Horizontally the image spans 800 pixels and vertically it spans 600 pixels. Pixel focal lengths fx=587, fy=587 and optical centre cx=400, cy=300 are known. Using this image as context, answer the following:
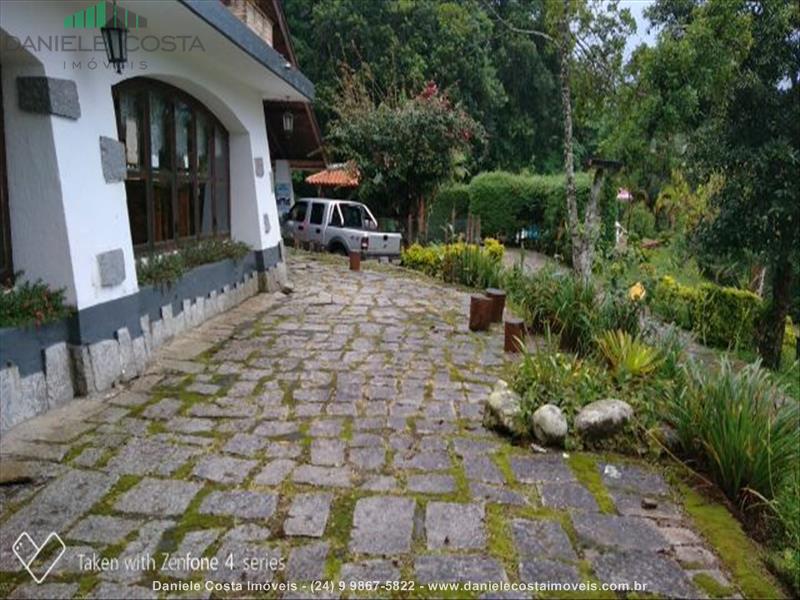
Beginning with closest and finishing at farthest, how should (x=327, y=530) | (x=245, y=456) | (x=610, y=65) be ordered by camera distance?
(x=327, y=530) → (x=245, y=456) → (x=610, y=65)

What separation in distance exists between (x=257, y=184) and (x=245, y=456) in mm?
5607

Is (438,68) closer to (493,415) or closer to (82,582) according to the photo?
(493,415)

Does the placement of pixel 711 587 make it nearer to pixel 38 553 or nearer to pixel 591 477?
pixel 591 477

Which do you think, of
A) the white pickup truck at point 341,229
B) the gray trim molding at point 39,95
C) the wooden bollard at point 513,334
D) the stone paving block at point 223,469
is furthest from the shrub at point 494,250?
the stone paving block at point 223,469

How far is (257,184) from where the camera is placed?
829 cm

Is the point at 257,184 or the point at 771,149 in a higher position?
the point at 771,149

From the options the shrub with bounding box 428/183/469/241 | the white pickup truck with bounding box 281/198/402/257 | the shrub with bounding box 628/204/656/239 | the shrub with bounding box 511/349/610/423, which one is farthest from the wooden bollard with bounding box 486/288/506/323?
the shrub with bounding box 628/204/656/239

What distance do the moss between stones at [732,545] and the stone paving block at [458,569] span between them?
3.38 ft

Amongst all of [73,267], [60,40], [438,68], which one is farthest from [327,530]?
[438,68]

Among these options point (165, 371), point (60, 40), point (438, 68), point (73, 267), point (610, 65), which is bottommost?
point (165, 371)

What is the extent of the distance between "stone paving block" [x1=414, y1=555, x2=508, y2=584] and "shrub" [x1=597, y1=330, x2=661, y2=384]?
2089mm

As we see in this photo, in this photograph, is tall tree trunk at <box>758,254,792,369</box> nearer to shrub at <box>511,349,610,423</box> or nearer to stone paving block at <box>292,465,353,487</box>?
shrub at <box>511,349,610,423</box>

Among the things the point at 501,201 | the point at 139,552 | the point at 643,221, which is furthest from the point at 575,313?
the point at 643,221

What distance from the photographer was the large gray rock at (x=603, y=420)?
12.0 feet
